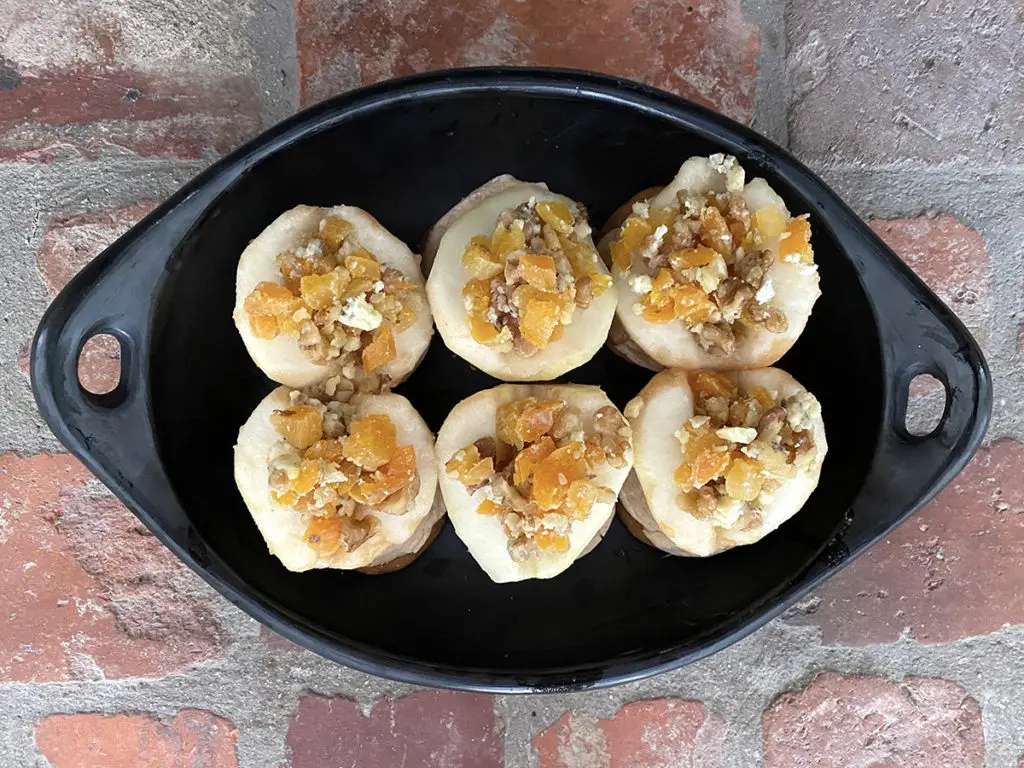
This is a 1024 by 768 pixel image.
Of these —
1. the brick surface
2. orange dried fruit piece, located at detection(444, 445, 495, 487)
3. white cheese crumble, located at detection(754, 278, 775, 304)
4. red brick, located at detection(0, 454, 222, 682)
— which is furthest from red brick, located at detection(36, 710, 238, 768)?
the brick surface

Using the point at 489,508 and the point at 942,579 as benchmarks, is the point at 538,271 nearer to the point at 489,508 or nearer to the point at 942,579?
the point at 489,508

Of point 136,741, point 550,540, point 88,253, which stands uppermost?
point 88,253

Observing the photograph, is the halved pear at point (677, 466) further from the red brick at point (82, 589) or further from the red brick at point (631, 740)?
the red brick at point (82, 589)

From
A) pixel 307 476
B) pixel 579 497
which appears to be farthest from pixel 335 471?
pixel 579 497

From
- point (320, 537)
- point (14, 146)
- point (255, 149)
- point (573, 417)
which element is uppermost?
point (14, 146)

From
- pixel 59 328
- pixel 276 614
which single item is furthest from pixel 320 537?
pixel 59 328

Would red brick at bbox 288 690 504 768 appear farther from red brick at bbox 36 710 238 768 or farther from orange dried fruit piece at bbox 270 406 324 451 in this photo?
orange dried fruit piece at bbox 270 406 324 451

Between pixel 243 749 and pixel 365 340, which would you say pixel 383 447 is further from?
pixel 243 749
